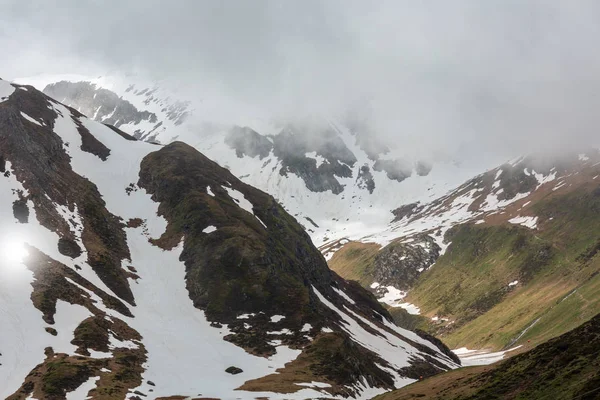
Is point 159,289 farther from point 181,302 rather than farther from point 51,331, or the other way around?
point 51,331

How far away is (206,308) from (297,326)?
20898 millimetres

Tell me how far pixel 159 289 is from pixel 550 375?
96.4 metres

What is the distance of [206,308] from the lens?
115 meters

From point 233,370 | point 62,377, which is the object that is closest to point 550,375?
point 62,377

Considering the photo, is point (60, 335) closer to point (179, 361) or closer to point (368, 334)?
point (179, 361)

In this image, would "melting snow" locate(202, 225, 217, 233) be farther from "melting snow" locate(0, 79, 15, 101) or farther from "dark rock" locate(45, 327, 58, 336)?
"melting snow" locate(0, 79, 15, 101)

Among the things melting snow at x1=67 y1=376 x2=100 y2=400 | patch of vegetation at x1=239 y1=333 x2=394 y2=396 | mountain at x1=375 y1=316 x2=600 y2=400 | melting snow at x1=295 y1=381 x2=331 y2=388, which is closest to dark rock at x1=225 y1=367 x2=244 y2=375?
patch of vegetation at x1=239 y1=333 x2=394 y2=396

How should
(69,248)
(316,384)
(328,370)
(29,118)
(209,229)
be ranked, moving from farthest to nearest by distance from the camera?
(29,118), (209,229), (69,248), (328,370), (316,384)

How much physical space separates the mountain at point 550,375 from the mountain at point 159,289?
118ft

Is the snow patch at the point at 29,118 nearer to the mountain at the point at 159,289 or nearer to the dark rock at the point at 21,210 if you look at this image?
the mountain at the point at 159,289

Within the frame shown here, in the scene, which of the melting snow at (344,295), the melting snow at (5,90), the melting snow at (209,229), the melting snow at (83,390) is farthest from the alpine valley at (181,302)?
the melting snow at (344,295)

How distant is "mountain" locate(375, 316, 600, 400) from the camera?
1308 inches

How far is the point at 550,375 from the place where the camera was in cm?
3772

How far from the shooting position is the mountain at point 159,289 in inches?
3103
